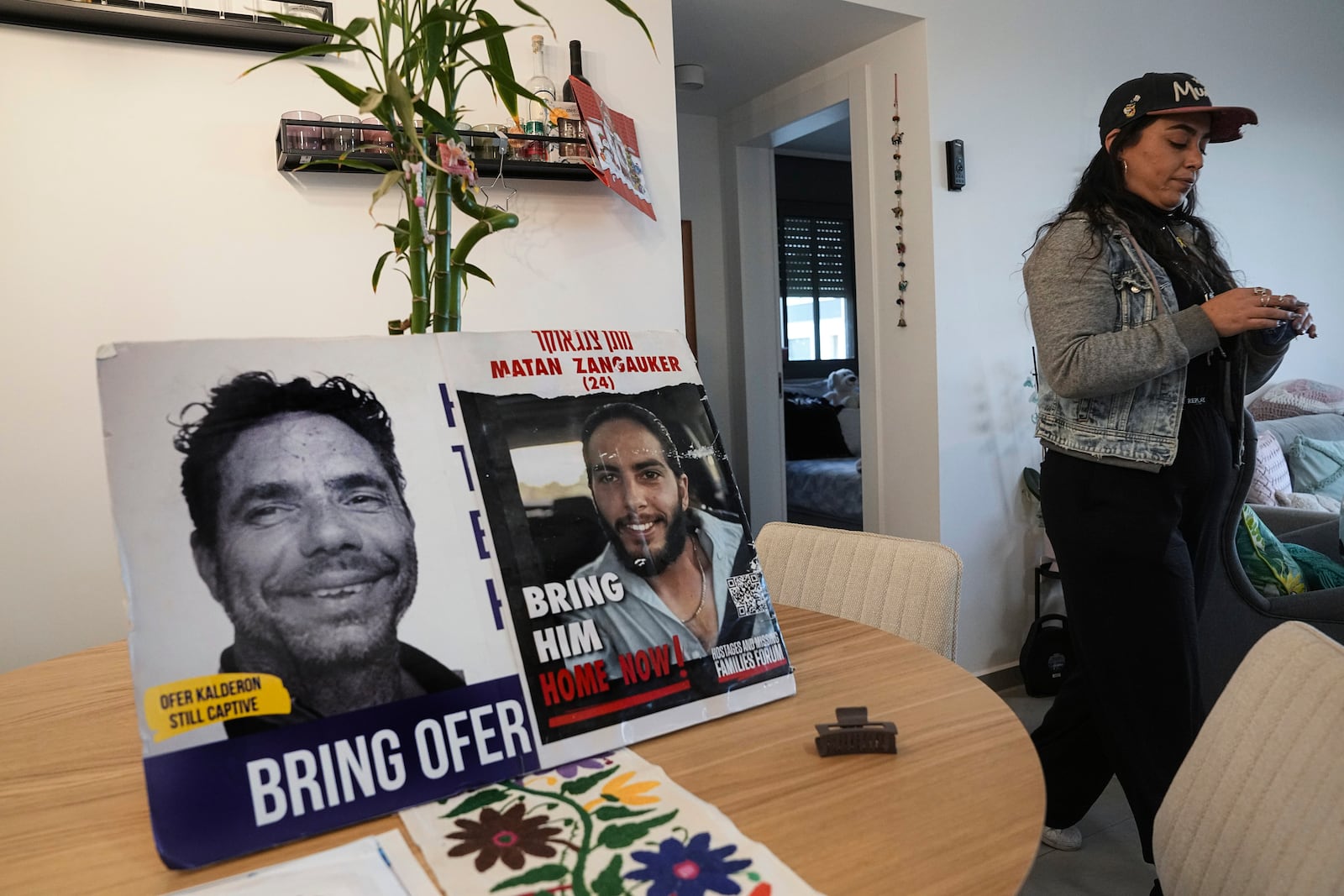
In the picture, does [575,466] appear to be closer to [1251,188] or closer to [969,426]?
[969,426]

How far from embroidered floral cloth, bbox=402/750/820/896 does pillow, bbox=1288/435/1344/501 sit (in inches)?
153

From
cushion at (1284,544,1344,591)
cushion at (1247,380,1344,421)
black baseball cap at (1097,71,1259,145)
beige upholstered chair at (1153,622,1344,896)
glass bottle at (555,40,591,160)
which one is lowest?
cushion at (1284,544,1344,591)

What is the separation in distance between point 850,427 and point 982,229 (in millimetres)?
2461

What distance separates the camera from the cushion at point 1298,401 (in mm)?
4043

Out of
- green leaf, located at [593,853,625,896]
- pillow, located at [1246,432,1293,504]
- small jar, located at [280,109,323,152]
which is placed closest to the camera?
green leaf, located at [593,853,625,896]

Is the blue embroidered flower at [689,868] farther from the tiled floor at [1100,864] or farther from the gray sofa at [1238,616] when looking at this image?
the gray sofa at [1238,616]

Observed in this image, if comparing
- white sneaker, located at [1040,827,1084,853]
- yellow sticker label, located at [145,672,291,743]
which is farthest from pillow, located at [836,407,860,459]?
yellow sticker label, located at [145,672,291,743]

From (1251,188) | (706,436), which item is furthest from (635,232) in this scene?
(1251,188)

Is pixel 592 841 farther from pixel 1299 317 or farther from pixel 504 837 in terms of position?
pixel 1299 317

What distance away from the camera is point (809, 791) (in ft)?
2.43

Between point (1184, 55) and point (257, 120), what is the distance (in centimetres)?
366

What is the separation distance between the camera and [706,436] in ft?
3.22

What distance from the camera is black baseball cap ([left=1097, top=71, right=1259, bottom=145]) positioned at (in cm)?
159

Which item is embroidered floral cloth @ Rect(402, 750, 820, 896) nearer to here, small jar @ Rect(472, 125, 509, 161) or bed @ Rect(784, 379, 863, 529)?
small jar @ Rect(472, 125, 509, 161)
